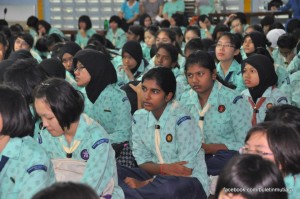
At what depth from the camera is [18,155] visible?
2410mm

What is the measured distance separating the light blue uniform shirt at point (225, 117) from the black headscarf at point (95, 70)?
63cm

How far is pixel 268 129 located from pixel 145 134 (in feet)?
4.38

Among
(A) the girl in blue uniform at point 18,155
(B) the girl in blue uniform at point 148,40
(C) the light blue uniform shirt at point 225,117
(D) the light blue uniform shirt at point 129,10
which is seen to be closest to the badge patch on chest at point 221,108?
(C) the light blue uniform shirt at point 225,117

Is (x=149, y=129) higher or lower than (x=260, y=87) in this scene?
lower

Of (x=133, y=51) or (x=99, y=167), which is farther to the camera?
(x=133, y=51)

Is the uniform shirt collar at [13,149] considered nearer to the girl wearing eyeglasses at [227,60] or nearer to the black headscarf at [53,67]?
the black headscarf at [53,67]

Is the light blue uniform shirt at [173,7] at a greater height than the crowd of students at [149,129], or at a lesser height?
greater

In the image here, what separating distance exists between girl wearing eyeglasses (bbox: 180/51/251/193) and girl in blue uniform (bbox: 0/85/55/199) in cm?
159

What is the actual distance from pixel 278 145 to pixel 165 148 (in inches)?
49.7

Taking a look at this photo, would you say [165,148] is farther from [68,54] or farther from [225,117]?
[68,54]

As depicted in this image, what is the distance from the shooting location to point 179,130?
3.41m

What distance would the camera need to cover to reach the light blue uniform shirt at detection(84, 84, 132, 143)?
3969 millimetres

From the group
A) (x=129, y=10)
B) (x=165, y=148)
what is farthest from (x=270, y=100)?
(x=129, y=10)

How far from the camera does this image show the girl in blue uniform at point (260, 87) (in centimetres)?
418
